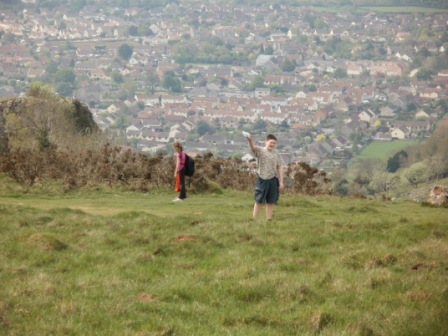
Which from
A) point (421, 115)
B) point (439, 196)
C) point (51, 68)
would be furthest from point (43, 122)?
point (51, 68)

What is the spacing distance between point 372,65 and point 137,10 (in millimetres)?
67105

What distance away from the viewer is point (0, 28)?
142 metres

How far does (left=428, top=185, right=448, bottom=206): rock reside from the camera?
1783cm

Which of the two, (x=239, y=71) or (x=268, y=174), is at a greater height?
(x=268, y=174)

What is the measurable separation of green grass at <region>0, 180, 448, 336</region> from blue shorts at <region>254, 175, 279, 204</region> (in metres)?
0.39

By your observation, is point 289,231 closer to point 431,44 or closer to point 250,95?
point 250,95

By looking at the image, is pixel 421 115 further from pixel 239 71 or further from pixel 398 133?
pixel 239 71

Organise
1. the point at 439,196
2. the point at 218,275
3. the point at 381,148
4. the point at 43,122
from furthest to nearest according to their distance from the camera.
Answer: the point at 381,148, the point at 43,122, the point at 439,196, the point at 218,275

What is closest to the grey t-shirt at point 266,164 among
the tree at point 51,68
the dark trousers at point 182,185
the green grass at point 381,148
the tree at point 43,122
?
the dark trousers at point 182,185

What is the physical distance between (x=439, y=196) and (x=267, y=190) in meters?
7.39

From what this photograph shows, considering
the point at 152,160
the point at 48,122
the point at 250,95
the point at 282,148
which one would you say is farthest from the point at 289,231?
the point at 250,95

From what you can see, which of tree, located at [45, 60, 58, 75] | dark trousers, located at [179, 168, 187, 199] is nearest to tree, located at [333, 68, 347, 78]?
tree, located at [45, 60, 58, 75]

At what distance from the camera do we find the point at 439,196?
1806cm

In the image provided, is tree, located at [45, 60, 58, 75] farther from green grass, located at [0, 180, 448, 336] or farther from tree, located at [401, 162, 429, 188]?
green grass, located at [0, 180, 448, 336]
